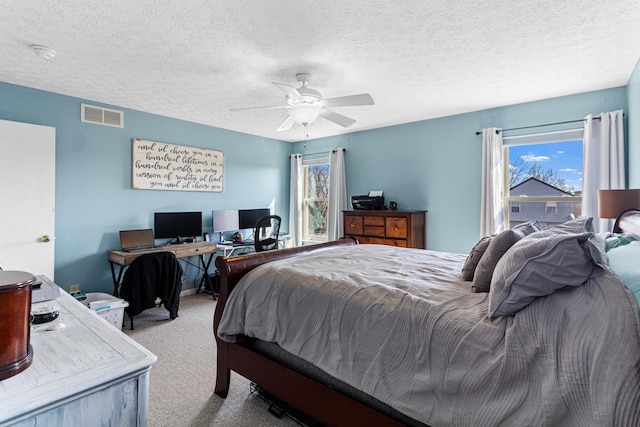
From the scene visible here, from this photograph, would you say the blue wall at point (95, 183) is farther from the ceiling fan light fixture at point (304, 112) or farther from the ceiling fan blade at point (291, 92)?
the ceiling fan blade at point (291, 92)

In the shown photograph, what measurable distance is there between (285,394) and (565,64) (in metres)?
3.29

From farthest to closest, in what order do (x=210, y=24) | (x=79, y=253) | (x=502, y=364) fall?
1. (x=79, y=253)
2. (x=210, y=24)
3. (x=502, y=364)

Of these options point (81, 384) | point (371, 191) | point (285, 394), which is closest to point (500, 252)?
point (285, 394)

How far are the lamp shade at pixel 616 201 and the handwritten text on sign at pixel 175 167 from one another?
4451 mm

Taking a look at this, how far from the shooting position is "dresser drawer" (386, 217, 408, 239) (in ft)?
13.7

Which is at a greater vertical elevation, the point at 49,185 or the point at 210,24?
the point at 210,24

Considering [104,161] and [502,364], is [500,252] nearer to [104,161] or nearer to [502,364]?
[502,364]

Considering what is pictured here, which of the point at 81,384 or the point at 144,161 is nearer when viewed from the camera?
the point at 81,384

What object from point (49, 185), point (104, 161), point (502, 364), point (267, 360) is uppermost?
point (104, 161)

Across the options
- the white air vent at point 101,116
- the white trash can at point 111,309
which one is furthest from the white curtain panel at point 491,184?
the white air vent at point 101,116

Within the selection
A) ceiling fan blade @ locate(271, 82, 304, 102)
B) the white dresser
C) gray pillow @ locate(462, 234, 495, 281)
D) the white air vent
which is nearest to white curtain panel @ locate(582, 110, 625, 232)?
gray pillow @ locate(462, 234, 495, 281)

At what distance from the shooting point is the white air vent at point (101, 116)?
12.0ft

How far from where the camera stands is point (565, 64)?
2.71 m

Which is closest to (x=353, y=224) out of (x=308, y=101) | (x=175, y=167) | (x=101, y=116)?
(x=308, y=101)
